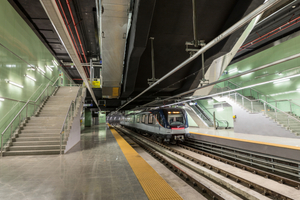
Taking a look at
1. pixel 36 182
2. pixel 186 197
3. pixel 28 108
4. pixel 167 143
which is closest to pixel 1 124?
pixel 28 108

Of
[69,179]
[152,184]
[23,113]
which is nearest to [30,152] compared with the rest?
[23,113]

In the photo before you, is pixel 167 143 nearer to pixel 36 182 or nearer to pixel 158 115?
pixel 158 115

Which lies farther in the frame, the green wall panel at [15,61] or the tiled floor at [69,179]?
the green wall panel at [15,61]

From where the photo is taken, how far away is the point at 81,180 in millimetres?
3959

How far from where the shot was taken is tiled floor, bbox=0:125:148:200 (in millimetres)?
3207

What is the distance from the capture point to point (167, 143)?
1215cm

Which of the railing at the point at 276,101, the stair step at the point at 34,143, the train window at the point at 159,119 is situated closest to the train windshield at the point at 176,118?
the train window at the point at 159,119

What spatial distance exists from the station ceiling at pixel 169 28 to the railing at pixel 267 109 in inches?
Answer: 156

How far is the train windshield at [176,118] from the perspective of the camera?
10.9m

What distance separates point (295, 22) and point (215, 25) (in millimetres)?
6649

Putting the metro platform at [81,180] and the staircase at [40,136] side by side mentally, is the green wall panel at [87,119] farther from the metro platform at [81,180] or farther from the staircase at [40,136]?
the metro platform at [81,180]

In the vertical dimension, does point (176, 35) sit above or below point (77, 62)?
above

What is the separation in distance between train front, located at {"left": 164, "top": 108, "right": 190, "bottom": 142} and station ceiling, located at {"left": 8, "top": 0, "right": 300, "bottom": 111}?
6.08 ft

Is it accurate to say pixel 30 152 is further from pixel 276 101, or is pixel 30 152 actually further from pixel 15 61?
pixel 276 101
